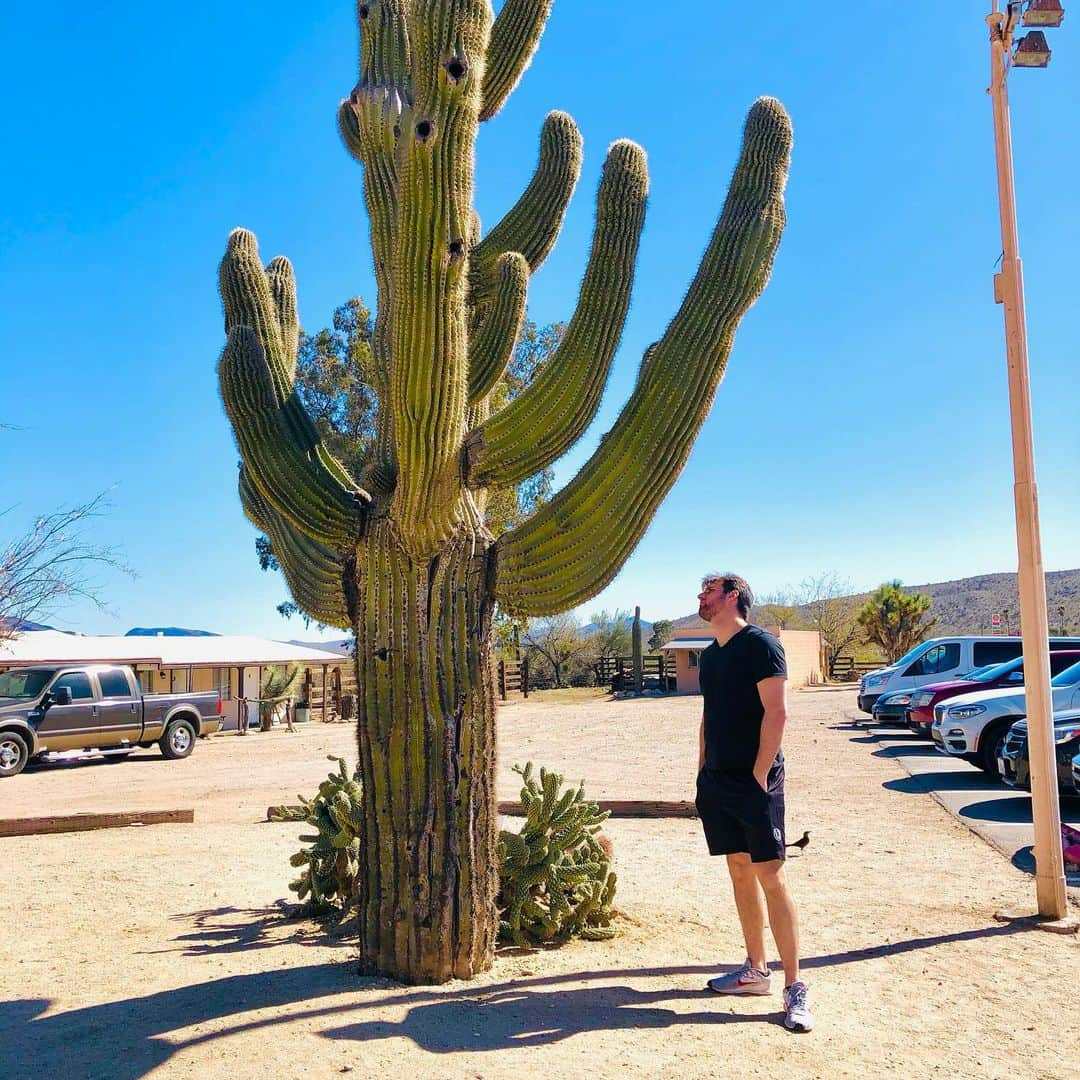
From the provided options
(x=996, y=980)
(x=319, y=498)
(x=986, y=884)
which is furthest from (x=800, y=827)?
(x=319, y=498)

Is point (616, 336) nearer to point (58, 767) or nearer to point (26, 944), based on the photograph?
point (26, 944)

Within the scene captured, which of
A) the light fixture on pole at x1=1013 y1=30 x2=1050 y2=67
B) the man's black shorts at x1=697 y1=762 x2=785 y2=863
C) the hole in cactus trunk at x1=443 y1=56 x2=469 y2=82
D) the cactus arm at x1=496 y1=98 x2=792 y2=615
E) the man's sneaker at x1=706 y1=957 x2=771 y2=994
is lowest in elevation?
the man's sneaker at x1=706 y1=957 x2=771 y2=994

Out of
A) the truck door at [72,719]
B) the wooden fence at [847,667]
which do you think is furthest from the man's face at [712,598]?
the wooden fence at [847,667]

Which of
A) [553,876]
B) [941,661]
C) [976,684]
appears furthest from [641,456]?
[941,661]

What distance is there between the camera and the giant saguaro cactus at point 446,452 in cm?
484

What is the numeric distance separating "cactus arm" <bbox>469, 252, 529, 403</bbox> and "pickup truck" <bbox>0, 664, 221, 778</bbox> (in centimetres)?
1476

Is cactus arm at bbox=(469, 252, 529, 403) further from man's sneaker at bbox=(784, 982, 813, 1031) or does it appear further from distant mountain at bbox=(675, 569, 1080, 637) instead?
distant mountain at bbox=(675, 569, 1080, 637)

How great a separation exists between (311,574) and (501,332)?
185 cm

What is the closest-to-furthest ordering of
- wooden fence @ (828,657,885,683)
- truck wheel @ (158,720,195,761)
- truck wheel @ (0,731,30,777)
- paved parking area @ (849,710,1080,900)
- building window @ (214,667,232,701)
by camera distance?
paved parking area @ (849,710,1080,900), truck wheel @ (0,731,30,777), truck wheel @ (158,720,195,761), building window @ (214,667,232,701), wooden fence @ (828,657,885,683)

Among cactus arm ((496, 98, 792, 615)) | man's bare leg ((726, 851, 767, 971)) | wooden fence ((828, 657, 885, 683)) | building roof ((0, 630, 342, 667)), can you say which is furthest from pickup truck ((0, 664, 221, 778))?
wooden fence ((828, 657, 885, 683))

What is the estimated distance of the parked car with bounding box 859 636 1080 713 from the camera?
20.4m

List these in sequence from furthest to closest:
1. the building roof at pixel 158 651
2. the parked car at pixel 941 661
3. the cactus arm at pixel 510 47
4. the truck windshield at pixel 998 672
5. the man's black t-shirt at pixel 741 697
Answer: the building roof at pixel 158 651
the parked car at pixel 941 661
the truck windshield at pixel 998 672
the cactus arm at pixel 510 47
the man's black t-shirt at pixel 741 697

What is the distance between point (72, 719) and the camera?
17.9 m

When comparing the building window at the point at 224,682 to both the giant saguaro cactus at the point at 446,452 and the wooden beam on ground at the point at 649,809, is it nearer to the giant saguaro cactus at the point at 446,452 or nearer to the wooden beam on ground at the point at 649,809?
the wooden beam on ground at the point at 649,809
